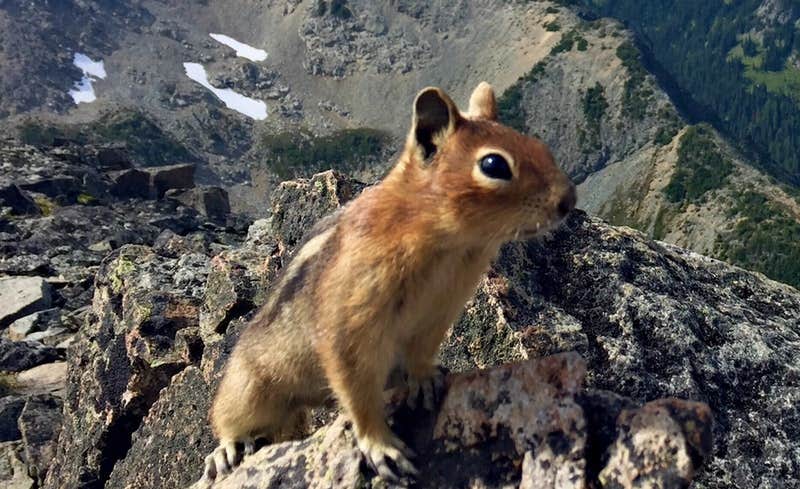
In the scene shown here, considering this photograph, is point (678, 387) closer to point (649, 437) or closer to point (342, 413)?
point (649, 437)

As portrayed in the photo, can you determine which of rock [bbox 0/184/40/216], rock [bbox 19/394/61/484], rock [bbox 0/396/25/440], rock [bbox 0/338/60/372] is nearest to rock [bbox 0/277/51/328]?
rock [bbox 0/338/60/372]

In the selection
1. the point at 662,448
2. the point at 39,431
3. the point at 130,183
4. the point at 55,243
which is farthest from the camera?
the point at 130,183

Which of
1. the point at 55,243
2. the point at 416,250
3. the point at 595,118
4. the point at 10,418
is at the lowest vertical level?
the point at 595,118

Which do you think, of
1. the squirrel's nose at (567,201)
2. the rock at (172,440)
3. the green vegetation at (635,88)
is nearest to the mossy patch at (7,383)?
the rock at (172,440)

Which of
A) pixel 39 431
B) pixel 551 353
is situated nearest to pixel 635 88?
pixel 39 431

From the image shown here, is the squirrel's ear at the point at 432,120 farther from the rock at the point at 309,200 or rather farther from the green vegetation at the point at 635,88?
the green vegetation at the point at 635,88

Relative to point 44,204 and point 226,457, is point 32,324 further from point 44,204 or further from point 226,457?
point 44,204
